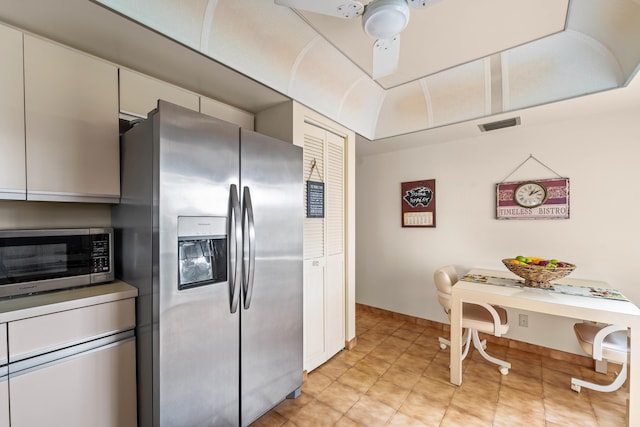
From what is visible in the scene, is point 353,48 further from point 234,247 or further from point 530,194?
point 530,194

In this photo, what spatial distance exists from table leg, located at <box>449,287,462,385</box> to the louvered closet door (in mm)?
1044

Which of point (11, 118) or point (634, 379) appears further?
point (634, 379)

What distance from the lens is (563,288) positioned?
229 centimetres

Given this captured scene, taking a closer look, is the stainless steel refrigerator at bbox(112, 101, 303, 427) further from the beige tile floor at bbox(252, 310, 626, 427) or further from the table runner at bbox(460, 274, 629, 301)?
the table runner at bbox(460, 274, 629, 301)

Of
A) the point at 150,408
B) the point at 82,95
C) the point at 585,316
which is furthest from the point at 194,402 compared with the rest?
the point at 585,316

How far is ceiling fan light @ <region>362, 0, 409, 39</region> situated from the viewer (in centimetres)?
130

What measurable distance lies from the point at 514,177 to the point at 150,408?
3.64 metres

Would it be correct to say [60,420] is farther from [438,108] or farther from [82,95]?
[438,108]

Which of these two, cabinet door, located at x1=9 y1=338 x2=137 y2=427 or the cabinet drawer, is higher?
the cabinet drawer

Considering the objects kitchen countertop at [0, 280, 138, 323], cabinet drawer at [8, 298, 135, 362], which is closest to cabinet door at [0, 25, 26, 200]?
kitchen countertop at [0, 280, 138, 323]

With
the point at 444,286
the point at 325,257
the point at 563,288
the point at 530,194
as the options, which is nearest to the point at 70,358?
the point at 325,257

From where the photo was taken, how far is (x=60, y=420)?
125 centimetres

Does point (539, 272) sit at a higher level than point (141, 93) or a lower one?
lower

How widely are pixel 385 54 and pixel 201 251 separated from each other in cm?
159
